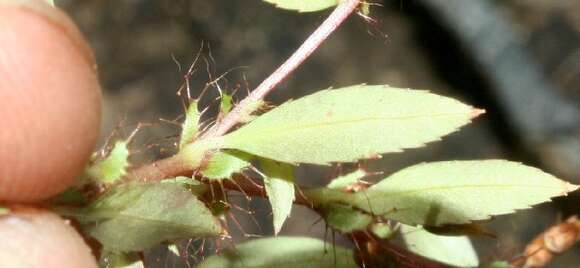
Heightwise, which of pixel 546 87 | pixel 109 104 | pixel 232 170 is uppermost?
pixel 232 170

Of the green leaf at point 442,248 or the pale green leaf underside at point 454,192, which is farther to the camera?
the green leaf at point 442,248

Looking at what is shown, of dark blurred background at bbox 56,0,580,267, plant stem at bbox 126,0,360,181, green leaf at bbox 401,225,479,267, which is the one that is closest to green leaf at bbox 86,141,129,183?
plant stem at bbox 126,0,360,181

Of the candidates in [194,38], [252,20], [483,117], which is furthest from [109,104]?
[483,117]

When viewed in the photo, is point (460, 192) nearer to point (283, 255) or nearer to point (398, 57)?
point (283, 255)

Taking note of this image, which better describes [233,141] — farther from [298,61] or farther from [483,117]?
[483,117]

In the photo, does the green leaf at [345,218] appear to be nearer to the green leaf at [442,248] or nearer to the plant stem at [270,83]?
the plant stem at [270,83]

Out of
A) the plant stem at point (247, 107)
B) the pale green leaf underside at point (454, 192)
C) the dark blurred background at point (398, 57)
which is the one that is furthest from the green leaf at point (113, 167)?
the dark blurred background at point (398, 57)

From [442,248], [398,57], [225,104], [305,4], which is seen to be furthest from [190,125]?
[398,57]
